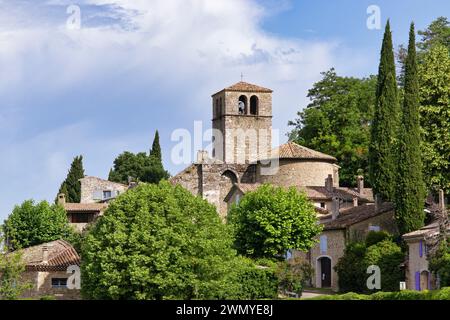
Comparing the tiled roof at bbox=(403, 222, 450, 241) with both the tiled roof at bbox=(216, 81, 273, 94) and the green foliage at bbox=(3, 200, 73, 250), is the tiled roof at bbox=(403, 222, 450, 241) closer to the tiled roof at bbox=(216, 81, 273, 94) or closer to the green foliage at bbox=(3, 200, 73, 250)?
the green foliage at bbox=(3, 200, 73, 250)

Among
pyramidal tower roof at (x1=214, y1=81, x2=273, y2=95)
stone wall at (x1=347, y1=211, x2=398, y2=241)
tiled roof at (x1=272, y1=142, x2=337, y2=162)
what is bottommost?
stone wall at (x1=347, y1=211, x2=398, y2=241)

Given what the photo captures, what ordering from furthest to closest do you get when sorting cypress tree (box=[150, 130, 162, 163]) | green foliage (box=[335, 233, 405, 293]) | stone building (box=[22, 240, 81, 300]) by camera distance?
cypress tree (box=[150, 130, 162, 163])
stone building (box=[22, 240, 81, 300])
green foliage (box=[335, 233, 405, 293])

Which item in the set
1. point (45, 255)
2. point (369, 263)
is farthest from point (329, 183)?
point (45, 255)

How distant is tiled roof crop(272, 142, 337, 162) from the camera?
7575cm

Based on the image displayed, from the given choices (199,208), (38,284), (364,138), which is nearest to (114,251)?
(199,208)

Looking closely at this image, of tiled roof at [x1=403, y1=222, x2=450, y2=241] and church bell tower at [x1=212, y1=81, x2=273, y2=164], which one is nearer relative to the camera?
tiled roof at [x1=403, y1=222, x2=450, y2=241]

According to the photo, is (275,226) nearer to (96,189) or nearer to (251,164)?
(251,164)

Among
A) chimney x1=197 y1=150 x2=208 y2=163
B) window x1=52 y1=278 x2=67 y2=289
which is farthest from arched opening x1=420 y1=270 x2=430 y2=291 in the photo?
chimney x1=197 y1=150 x2=208 y2=163

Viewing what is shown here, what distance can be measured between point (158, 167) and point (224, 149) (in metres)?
24.9

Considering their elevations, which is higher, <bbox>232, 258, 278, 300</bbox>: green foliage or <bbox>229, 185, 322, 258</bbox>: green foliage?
<bbox>229, 185, 322, 258</bbox>: green foliage

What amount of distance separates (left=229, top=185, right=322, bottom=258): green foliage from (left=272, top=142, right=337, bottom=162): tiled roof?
1724cm

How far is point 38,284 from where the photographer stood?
Answer: 56.7 metres

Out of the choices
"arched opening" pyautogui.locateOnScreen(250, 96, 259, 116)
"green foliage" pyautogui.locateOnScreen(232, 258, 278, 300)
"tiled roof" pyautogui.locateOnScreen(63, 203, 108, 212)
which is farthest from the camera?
"arched opening" pyautogui.locateOnScreen(250, 96, 259, 116)

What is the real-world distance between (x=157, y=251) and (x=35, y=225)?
3230 cm
